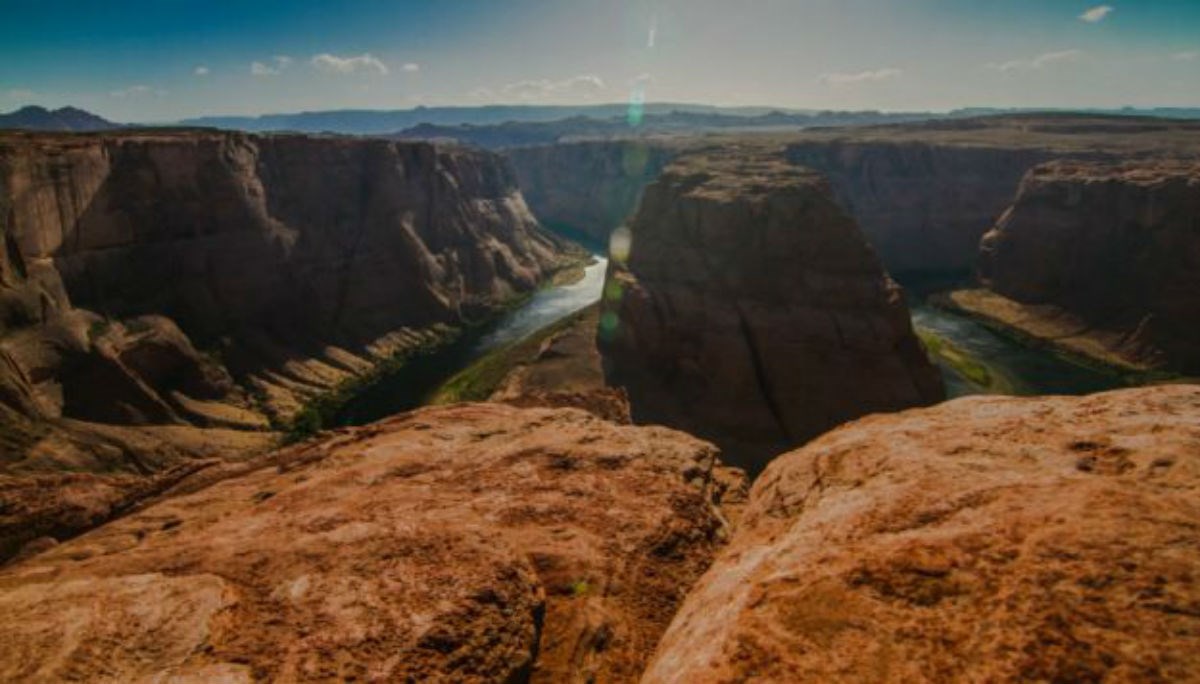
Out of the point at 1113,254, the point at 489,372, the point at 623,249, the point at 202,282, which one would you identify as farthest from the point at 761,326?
the point at 1113,254

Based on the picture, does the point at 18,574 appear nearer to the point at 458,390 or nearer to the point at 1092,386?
the point at 458,390

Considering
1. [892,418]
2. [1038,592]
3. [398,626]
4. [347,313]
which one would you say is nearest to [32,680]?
[398,626]

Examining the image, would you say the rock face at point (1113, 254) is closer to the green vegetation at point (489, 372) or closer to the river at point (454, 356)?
the river at point (454, 356)

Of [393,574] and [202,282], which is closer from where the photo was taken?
[393,574]

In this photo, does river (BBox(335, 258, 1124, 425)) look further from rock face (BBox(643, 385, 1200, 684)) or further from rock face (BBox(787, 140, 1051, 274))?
rock face (BBox(643, 385, 1200, 684))

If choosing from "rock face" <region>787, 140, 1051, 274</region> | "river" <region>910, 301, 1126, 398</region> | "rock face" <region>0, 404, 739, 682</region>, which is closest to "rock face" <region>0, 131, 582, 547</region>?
"rock face" <region>0, 404, 739, 682</region>

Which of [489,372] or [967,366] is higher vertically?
[489,372]

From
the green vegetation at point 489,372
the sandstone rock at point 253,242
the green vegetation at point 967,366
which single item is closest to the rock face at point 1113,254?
the green vegetation at point 967,366

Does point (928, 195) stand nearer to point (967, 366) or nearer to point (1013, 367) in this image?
point (1013, 367)
